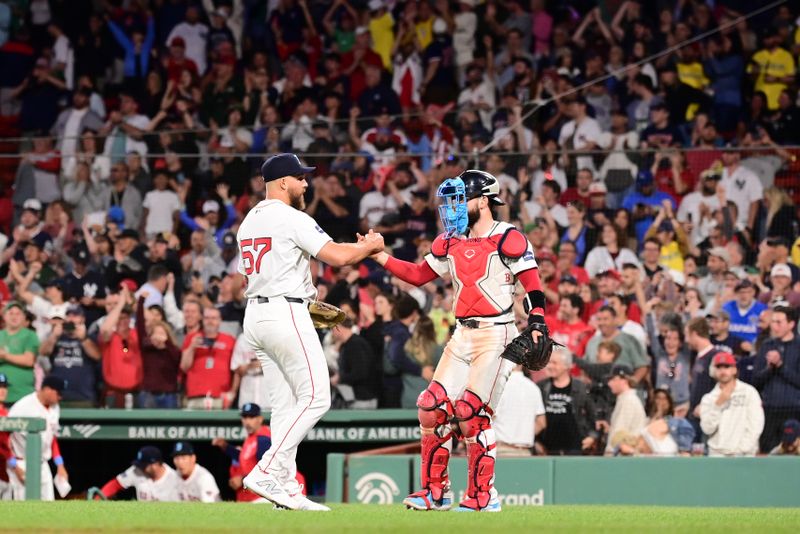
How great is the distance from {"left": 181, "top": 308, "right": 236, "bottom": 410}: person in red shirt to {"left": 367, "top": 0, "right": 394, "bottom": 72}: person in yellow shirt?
6.14 meters

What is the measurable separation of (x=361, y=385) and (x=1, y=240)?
4.81 m

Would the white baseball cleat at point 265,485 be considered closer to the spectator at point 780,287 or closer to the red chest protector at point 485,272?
the red chest protector at point 485,272

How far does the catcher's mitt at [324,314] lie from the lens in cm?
916

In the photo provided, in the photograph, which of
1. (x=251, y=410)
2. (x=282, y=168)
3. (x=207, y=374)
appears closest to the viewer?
(x=282, y=168)

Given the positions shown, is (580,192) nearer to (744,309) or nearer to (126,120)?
(744,309)

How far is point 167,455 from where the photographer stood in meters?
15.2

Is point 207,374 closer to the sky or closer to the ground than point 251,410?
closer to the sky

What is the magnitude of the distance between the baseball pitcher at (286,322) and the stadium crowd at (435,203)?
5.18 m

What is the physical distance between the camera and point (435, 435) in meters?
9.07

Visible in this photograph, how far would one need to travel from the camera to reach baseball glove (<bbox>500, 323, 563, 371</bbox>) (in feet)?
29.4

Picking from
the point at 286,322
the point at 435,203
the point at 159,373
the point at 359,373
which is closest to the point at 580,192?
the point at 435,203

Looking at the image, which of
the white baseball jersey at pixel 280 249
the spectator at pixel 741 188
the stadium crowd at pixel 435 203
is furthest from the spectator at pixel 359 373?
the white baseball jersey at pixel 280 249

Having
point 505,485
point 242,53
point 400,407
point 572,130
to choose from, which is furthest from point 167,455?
point 242,53

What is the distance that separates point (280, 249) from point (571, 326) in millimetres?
6254
